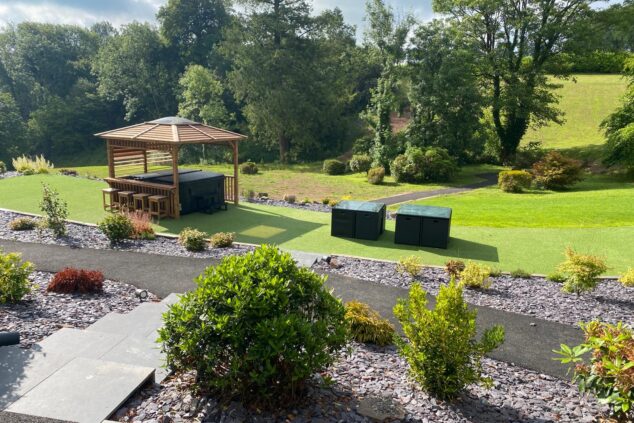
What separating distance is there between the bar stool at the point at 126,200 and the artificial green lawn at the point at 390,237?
95 cm

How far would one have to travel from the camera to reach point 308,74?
134ft

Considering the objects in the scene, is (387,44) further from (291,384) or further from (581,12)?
(291,384)

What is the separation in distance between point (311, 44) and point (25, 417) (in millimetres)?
41402

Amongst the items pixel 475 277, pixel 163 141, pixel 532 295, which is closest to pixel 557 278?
pixel 532 295

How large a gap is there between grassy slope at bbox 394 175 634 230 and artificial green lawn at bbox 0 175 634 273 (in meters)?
0.99

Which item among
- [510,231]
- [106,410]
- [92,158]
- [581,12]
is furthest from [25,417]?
[92,158]

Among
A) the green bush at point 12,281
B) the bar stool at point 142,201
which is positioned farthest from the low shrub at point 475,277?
the bar stool at point 142,201

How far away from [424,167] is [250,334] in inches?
971

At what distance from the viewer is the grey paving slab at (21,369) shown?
178 inches

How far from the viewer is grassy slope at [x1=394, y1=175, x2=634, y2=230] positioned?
1566cm

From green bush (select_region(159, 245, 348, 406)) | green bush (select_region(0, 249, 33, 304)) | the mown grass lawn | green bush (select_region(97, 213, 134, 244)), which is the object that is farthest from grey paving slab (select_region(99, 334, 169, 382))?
the mown grass lawn

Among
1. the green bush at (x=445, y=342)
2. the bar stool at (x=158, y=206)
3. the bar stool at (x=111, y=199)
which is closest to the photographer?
the green bush at (x=445, y=342)

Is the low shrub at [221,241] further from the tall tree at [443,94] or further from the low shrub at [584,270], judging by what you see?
the tall tree at [443,94]

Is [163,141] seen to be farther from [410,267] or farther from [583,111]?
[583,111]
